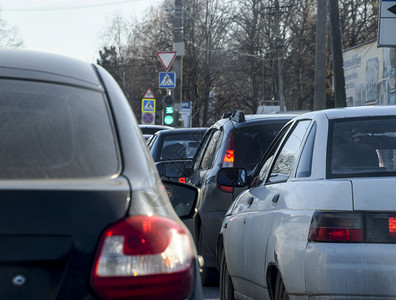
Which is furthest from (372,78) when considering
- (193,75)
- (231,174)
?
(231,174)

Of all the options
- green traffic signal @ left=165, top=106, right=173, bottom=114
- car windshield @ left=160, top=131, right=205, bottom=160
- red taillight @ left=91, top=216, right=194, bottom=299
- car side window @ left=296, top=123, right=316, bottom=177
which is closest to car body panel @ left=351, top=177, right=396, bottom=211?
car side window @ left=296, top=123, right=316, bottom=177

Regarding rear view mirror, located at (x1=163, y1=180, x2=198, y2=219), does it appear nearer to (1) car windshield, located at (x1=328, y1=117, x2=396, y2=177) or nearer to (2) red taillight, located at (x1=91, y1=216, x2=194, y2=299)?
(1) car windshield, located at (x1=328, y1=117, x2=396, y2=177)

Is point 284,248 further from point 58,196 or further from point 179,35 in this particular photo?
point 179,35

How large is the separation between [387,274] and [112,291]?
1.89 m

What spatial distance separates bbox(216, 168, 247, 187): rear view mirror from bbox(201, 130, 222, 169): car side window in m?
3.05

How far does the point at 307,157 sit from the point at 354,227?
2.83 feet

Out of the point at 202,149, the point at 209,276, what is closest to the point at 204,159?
the point at 202,149

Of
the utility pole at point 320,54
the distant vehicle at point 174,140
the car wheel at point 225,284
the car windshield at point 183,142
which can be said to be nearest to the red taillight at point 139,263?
the car wheel at point 225,284

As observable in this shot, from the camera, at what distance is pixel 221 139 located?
9789mm

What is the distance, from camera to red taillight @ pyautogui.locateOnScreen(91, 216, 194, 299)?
2777 mm

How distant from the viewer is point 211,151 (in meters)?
10.3

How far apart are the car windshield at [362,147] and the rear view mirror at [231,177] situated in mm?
1485

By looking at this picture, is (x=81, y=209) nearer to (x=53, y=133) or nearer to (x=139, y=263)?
(x=139, y=263)

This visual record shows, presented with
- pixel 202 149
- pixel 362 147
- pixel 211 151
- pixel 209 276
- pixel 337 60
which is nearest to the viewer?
pixel 362 147
